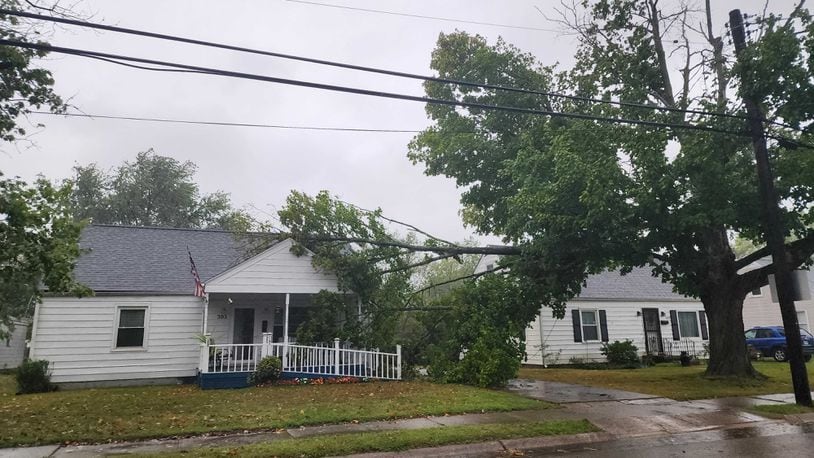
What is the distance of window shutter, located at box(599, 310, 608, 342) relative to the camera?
25.1m

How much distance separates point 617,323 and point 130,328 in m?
20.7

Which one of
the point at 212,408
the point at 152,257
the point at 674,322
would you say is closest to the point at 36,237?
the point at 212,408

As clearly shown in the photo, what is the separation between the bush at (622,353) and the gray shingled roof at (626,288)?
2.41 m

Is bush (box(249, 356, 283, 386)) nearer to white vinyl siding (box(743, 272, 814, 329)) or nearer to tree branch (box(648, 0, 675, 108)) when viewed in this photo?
tree branch (box(648, 0, 675, 108))

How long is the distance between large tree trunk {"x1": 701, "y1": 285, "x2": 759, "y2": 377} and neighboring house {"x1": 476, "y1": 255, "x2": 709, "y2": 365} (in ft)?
28.2

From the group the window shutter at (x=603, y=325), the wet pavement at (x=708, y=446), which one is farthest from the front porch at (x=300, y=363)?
the window shutter at (x=603, y=325)

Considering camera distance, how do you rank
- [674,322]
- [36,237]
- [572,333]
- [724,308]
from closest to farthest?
[36,237]
[724,308]
[572,333]
[674,322]

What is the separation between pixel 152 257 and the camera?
61.2 feet

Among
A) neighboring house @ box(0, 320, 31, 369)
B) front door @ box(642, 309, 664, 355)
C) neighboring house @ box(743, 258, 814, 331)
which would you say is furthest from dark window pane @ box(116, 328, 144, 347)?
neighboring house @ box(743, 258, 814, 331)

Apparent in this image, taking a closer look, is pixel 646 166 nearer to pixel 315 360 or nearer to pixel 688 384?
pixel 688 384

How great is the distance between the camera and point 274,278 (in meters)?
16.5

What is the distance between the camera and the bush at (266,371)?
49.6ft

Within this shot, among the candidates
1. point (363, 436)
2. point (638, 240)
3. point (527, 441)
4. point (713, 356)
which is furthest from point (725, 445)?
point (713, 356)

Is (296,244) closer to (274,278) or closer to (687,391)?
(274,278)
